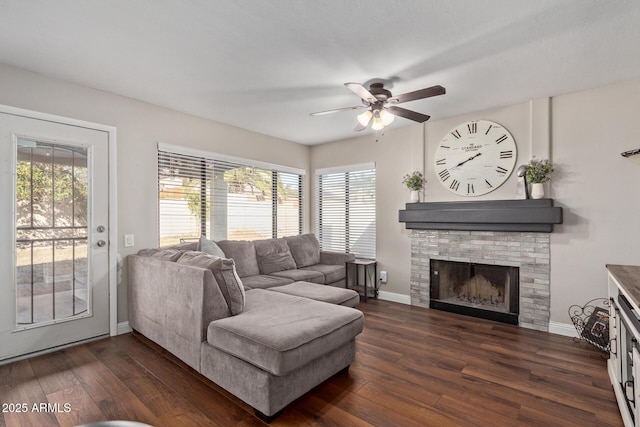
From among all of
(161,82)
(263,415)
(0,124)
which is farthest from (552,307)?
(0,124)

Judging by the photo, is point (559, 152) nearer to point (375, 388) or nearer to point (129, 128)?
point (375, 388)

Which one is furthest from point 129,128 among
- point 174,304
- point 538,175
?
point 538,175

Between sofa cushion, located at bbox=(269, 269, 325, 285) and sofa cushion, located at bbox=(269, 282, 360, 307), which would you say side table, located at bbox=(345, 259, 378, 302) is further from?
sofa cushion, located at bbox=(269, 282, 360, 307)

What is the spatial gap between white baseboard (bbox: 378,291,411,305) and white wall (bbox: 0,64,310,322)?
3147 millimetres

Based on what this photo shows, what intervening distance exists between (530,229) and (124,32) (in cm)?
416

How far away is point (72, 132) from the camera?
9.86ft

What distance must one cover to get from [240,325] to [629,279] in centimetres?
252

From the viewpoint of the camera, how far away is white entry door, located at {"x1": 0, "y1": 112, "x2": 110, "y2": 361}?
8.71ft

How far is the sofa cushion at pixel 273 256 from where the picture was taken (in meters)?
4.30

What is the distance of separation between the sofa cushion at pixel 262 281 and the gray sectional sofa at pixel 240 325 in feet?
1.10

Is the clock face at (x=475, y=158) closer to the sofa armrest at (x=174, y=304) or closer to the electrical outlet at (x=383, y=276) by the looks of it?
the electrical outlet at (x=383, y=276)

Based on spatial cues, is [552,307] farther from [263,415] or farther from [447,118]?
[263,415]

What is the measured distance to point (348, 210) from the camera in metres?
5.25

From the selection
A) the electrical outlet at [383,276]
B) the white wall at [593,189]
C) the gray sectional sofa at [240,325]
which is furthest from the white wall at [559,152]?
the electrical outlet at [383,276]
